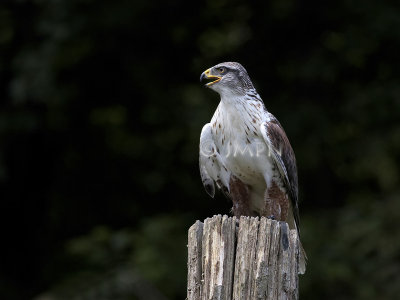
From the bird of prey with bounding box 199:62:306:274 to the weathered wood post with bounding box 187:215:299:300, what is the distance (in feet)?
3.28

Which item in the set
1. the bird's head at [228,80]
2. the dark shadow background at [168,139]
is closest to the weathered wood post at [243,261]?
the bird's head at [228,80]

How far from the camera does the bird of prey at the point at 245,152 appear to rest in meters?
4.85

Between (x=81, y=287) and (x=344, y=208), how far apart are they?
10.4ft

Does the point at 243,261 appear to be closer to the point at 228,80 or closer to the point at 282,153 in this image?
the point at 282,153

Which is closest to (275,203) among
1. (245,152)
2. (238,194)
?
(238,194)

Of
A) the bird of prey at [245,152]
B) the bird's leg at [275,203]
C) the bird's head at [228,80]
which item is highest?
the bird's head at [228,80]

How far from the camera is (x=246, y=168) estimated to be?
488 centimetres

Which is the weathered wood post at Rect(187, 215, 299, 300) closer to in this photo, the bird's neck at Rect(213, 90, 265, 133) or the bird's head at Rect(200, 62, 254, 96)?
the bird's neck at Rect(213, 90, 265, 133)

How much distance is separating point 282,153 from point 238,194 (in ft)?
1.36

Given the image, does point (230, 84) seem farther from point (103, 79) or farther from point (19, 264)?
point (19, 264)

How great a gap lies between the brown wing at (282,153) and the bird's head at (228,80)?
298mm

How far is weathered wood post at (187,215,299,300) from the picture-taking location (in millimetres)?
3738

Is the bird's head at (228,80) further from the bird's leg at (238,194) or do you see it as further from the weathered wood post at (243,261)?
the weathered wood post at (243,261)

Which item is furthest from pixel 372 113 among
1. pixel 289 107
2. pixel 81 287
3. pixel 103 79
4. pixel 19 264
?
pixel 19 264
